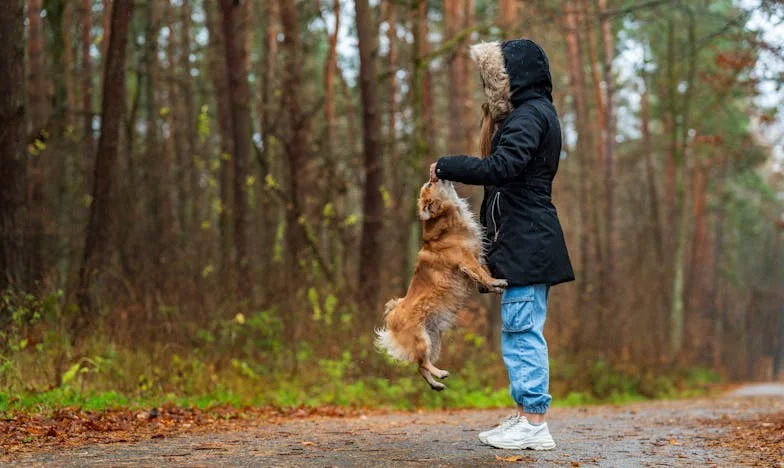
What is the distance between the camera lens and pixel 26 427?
649 cm

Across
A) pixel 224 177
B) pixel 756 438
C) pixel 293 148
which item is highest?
pixel 293 148

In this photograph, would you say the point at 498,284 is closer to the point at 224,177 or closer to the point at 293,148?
the point at 293,148

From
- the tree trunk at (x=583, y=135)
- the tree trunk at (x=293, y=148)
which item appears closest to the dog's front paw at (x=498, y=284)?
the tree trunk at (x=293, y=148)

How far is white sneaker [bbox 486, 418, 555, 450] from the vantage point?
5.59 metres

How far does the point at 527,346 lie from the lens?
5.57 meters

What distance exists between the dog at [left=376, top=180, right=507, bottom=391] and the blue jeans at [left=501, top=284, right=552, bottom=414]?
1.03 ft

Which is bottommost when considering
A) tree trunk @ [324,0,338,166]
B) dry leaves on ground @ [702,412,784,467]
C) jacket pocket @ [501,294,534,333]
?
dry leaves on ground @ [702,412,784,467]

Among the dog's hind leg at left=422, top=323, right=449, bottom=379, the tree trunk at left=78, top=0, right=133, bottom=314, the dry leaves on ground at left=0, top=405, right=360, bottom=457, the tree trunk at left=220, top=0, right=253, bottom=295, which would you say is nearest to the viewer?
the dog's hind leg at left=422, top=323, right=449, bottom=379

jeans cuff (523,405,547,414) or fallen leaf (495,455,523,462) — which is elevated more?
jeans cuff (523,405,547,414)

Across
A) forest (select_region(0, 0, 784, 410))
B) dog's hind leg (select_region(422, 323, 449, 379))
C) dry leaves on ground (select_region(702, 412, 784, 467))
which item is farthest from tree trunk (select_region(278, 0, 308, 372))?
dog's hind leg (select_region(422, 323, 449, 379))

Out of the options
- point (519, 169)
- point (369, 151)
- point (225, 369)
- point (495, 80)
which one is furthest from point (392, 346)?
point (369, 151)

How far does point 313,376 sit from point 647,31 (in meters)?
21.4

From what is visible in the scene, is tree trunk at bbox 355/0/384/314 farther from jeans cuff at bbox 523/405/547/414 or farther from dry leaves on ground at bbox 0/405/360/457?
jeans cuff at bbox 523/405/547/414

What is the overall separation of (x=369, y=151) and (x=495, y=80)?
8038 mm
